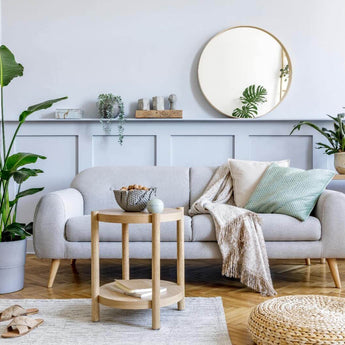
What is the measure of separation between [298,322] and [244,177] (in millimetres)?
1577

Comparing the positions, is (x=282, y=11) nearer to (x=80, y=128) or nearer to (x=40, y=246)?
(x=80, y=128)

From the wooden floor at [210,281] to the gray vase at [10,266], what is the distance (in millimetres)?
66

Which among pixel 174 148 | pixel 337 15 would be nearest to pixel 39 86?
pixel 174 148

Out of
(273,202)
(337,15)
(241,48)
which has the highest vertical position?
(337,15)

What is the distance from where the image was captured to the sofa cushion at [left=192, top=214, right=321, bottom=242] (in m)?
3.03

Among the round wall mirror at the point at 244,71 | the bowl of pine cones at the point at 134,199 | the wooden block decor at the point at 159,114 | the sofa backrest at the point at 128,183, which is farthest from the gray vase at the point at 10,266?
the round wall mirror at the point at 244,71

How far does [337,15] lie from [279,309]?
2919 millimetres

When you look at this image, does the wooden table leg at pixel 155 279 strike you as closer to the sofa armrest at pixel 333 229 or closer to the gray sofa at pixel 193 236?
the gray sofa at pixel 193 236

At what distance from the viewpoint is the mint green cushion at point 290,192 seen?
3.11 m

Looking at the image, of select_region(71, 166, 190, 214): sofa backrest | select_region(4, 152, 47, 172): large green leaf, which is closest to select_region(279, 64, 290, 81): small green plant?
select_region(71, 166, 190, 214): sofa backrest

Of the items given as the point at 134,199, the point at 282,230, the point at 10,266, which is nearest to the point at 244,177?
the point at 282,230

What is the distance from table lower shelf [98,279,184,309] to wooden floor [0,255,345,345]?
0.28m

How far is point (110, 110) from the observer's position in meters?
4.09

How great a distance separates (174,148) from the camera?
4.20 meters
